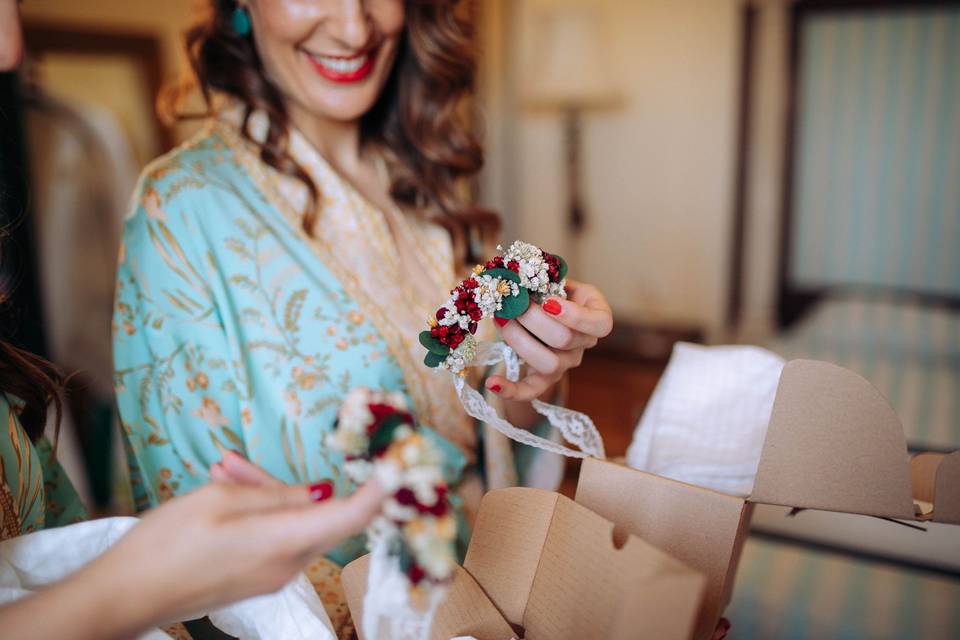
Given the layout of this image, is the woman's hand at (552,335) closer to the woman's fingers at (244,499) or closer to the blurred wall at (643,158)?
the woman's fingers at (244,499)

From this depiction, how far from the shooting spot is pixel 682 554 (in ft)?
1.73

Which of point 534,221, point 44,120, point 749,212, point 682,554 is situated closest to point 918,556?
point 682,554

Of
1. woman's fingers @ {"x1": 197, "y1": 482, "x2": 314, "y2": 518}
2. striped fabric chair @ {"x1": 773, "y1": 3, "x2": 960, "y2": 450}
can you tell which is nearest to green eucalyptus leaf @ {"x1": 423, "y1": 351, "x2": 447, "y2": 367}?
woman's fingers @ {"x1": 197, "y1": 482, "x2": 314, "y2": 518}

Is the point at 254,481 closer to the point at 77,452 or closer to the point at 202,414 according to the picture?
the point at 202,414

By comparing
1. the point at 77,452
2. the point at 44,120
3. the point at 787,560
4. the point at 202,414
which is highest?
the point at 44,120

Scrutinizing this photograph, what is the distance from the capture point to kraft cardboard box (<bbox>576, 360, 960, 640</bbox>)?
0.49 m

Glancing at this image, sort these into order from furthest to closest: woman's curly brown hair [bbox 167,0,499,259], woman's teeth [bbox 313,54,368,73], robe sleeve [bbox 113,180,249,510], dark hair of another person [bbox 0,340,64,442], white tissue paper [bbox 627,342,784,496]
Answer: woman's curly brown hair [bbox 167,0,499,259] → woman's teeth [bbox 313,54,368,73] → robe sleeve [bbox 113,180,249,510] → white tissue paper [bbox 627,342,784,496] → dark hair of another person [bbox 0,340,64,442]

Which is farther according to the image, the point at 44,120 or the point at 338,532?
the point at 44,120

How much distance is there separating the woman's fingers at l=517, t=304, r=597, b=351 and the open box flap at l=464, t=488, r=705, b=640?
0.56 ft

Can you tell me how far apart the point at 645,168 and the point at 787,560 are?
2.85m

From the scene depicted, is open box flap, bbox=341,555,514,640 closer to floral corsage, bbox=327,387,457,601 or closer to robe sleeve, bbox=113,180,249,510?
floral corsage, bbox=327,387,457,601

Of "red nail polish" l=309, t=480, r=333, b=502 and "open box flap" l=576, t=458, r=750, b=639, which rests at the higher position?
"red nail polish" l=309, t=480, r=333, b=502

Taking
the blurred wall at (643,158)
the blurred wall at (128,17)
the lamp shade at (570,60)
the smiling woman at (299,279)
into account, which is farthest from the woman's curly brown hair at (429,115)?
the blurred wall at (643,158)

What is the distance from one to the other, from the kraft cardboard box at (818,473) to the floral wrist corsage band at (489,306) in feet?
0.36
